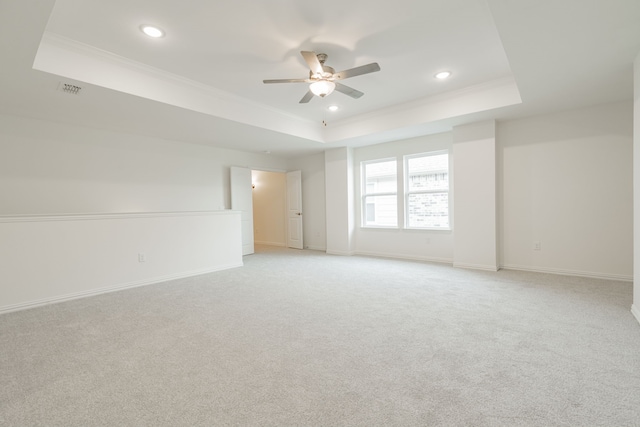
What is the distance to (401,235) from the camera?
601 cm

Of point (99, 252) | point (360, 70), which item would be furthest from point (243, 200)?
point (360, 70)

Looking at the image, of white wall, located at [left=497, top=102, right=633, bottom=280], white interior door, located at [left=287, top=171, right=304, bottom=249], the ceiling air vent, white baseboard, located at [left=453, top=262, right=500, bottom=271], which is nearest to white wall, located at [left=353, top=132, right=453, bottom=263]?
white baseboard, located at [left=453, top=262, right=500, bottom=271]

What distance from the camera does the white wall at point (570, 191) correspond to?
A: 3939mm

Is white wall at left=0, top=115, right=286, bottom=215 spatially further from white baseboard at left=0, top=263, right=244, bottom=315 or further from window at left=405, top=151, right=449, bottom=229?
window at left=405, top=151, right=449, bottom=229

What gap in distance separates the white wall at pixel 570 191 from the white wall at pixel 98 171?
18.8 feet

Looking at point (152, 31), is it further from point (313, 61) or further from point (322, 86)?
point (322, 86)

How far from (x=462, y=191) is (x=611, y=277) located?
228 centimetres

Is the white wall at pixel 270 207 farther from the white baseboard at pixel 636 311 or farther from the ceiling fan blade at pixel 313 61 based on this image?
the white baseboard at pixel 636 311

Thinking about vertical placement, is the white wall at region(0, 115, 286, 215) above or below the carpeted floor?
above

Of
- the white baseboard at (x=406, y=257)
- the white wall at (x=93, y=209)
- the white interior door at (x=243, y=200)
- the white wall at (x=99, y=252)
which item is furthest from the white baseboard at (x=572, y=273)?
the white interior door at (x=243, y=200)

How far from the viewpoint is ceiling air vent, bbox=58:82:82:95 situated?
3109 mm

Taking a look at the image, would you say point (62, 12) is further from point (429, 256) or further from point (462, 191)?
point (429, 256)

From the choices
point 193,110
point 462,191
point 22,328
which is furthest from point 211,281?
point 462,191

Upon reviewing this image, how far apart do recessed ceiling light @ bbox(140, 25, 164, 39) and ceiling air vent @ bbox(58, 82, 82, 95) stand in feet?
3.70
